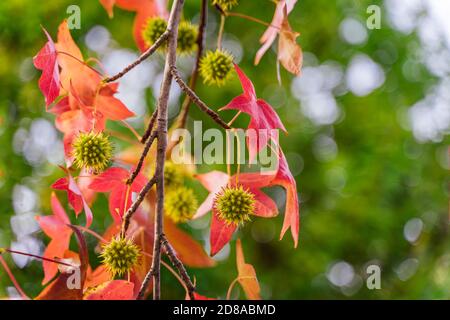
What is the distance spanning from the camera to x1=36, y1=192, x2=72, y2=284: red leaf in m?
0.97

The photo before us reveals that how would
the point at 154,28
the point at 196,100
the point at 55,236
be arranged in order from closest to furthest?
the point at 196,100 → the point at 55,236 → the point at 154,28

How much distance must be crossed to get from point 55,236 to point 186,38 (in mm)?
436

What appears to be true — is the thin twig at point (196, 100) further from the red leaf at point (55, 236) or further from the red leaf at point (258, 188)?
the red leaf at point (55, 236)

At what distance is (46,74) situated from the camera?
81cm

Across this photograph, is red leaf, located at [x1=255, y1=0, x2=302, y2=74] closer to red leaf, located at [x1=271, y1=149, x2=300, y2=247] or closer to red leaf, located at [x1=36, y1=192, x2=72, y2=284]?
red leaf, located at [x1=271, y1=149, x2=300, y2=247]

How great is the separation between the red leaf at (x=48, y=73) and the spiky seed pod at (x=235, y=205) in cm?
28

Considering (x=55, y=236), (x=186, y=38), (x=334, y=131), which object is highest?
(x=334, y=131)

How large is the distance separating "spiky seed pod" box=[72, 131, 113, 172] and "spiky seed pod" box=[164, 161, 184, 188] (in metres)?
0.27

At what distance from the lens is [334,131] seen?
2666 mm

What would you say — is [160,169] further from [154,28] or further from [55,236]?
[154,28]

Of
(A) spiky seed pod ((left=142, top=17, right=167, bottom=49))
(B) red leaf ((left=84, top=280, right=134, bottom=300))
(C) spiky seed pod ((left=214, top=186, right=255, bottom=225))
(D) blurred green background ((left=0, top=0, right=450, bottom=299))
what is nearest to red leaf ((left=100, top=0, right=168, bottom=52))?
(A) spiky seed pod ((left=142, top=17, right=167, bottom=49))

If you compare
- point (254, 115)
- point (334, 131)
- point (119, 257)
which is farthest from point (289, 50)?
point (334, 131)

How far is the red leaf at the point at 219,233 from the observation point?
2.93 feet
